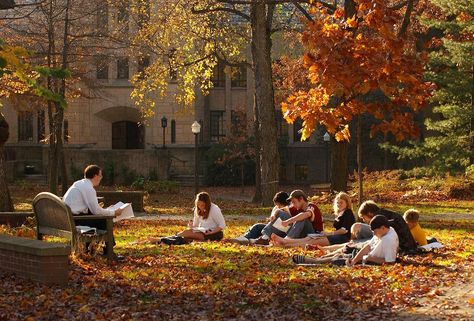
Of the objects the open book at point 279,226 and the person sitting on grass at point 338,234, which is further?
the open book at point 279,226

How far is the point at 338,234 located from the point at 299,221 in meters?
0.80

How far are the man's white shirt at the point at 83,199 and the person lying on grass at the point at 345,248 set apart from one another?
2770mm

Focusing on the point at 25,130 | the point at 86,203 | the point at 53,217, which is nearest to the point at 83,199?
the point at 86,203

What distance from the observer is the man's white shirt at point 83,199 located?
12.8 meters

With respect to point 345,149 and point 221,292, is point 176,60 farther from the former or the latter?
point 221,292

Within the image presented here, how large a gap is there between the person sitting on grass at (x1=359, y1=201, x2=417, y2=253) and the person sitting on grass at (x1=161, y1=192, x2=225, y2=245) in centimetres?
332

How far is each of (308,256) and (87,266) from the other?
3.12 m

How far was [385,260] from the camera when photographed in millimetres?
12227

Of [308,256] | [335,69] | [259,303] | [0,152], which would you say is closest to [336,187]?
[0,152]

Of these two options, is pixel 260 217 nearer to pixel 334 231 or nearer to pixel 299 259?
pixel 334 231

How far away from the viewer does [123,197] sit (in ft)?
88.6

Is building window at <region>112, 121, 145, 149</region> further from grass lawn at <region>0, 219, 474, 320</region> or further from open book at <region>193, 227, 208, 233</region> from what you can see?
grass lawn at <region>0, 219, 474, 320</region>

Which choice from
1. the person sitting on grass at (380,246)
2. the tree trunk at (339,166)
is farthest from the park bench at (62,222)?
the tree trunk at (339,166)

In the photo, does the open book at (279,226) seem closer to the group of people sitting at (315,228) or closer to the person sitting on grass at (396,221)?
the group of people sitting at (315,228)
